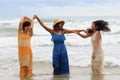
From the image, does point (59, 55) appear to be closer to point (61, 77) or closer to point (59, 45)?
point (59, 45)

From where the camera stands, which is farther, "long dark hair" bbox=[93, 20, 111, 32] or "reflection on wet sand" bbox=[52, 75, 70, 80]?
"reflection on wet sand" bbox=[52, 75, 70, 80]

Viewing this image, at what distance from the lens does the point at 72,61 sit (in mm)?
12586

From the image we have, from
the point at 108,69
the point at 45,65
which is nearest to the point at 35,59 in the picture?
the point at 45,65

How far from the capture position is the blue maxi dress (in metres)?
8.49

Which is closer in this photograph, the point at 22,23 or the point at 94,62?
the point at 22,23

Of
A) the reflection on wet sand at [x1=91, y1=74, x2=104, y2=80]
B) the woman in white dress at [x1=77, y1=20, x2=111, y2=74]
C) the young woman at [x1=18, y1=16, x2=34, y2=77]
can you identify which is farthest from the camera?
the reflection on wet sand at [x1=91, y1=74, x2=104, y2=80]

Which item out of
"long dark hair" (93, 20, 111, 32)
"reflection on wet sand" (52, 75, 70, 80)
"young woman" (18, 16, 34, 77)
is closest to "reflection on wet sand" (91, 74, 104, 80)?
"reflection on wet sand" (52, 75, 70, 80)

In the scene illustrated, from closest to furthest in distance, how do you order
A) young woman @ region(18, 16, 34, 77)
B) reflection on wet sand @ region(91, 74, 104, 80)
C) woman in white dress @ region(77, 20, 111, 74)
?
young woman @ region(18, 16, 34, 77) < woman in white dress @ region(77, 20, 111, 74) < reflection on wet sand @ region(91, 74, 104, 80)

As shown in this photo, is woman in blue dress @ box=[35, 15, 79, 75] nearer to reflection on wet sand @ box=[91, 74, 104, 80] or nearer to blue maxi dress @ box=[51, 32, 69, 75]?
blue maxi dress @ box=[51, 32, 69, 75]

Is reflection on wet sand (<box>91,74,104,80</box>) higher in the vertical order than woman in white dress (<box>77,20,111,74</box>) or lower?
lower

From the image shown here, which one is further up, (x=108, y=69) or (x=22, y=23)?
(x=22, y=23)

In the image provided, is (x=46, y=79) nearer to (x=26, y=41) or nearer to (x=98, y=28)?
(x=26, y=41)

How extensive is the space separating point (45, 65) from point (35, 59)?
3.96ft

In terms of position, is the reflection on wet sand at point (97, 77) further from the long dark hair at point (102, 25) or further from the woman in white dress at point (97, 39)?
the long dark hair at point (102, 25)
